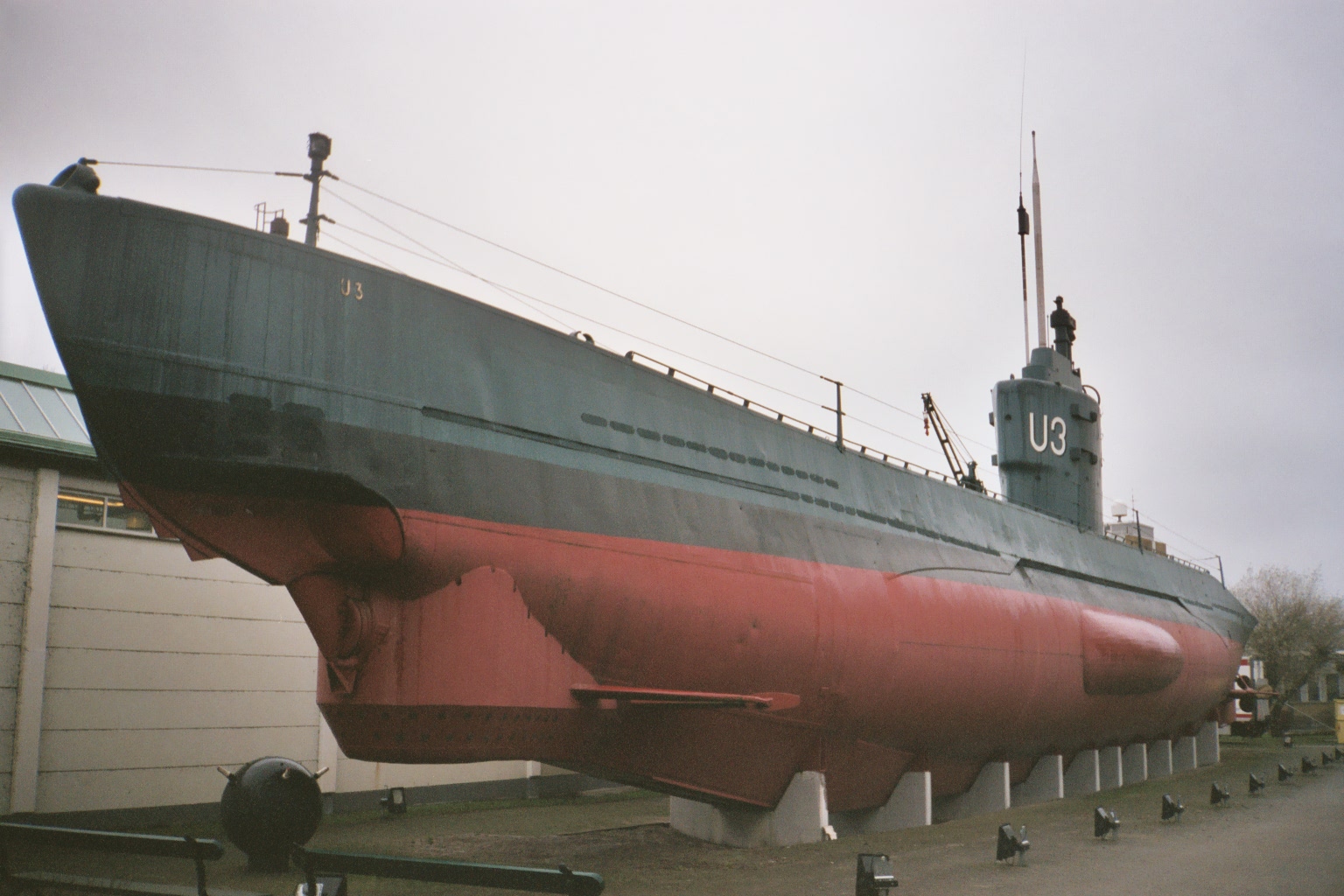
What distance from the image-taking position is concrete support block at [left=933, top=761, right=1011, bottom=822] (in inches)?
521

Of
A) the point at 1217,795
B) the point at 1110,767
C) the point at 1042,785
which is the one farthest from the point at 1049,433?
the point at 1217,795

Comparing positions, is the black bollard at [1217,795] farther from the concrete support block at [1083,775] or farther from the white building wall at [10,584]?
the white building wall at [10,584]

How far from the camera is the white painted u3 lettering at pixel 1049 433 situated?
18.1 m

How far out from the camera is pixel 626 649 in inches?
326

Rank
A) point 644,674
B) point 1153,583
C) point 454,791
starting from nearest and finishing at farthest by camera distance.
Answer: point 644,674
point 454,791
point 1153,583

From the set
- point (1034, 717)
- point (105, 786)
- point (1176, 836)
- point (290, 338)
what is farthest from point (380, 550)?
point (1034, 717)

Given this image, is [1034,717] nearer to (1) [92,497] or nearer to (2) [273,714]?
(2) [273,714]

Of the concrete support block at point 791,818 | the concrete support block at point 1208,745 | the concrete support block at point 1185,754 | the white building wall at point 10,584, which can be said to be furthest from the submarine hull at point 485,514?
the concrete support block at point 1208,745

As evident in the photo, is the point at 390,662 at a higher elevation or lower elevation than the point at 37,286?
lower

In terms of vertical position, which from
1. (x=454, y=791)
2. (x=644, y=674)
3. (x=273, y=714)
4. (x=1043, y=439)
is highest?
(x=1043, y=439)

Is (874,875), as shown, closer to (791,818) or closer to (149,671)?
(791,818)

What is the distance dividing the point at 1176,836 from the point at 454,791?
1009 centimetres

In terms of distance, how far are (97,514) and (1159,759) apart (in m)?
18.3

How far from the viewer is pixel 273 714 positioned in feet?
46.1
